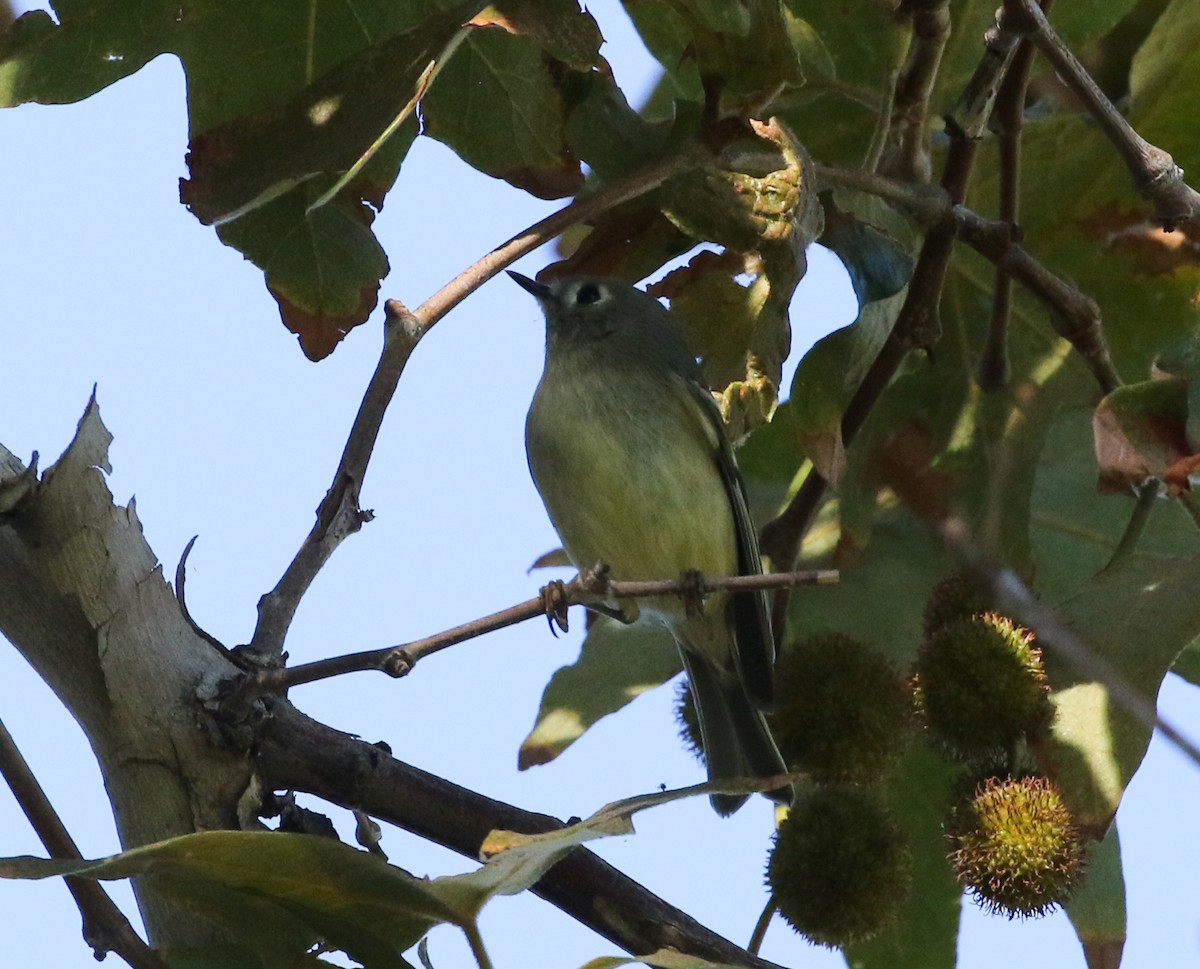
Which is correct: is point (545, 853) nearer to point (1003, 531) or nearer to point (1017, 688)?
point (1017, 688)

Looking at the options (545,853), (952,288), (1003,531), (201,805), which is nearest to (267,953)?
(201,805)

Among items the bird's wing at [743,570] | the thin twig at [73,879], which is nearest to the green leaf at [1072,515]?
the bird's wing at [743,570]

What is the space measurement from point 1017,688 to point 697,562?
118 cm

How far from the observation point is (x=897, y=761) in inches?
123

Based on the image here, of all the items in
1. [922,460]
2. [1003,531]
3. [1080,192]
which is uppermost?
[1080,192]

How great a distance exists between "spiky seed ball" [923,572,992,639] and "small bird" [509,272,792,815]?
1.94ft

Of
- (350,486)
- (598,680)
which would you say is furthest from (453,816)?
(598,680)

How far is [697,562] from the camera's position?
3705 mm

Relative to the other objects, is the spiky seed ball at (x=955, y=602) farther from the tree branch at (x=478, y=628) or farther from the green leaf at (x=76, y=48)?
the green leaf at (x=76, y=48)

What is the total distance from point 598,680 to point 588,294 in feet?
3.74

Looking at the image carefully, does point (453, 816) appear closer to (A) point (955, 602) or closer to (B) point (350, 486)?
(B) point (350, 486)

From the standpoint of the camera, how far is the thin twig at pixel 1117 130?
101 inches

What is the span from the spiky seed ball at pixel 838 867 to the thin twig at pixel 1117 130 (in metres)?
1.17

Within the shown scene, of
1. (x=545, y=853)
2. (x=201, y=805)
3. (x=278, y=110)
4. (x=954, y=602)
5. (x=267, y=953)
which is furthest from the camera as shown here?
(x=954, y=602)
